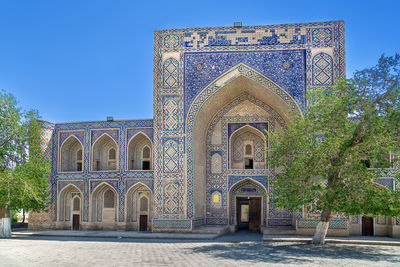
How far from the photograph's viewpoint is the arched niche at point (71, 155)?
61.6ft

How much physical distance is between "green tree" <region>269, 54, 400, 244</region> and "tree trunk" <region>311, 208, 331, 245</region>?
0.13 ft

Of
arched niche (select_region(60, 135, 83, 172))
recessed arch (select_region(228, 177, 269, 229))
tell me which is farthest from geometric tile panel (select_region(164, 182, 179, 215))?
arched niche (select_region(60, 135, 83, 172))

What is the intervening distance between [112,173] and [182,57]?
5.67 meters

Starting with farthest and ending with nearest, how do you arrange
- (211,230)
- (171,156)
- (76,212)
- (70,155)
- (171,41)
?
(70,155), (76,212), (171,41), (171,156), (211,230)

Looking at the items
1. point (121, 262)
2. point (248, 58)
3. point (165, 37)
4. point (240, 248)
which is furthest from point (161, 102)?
point (121, 262)

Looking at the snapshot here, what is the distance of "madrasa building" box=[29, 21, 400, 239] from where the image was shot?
15.9 m

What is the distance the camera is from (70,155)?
19.2 metres

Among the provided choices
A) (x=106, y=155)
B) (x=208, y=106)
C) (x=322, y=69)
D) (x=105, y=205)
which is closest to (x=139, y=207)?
(x=105, y=205)

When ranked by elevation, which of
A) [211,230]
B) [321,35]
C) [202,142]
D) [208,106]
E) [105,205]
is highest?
[321,35]

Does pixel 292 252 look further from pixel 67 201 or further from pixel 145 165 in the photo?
pixel 67 201

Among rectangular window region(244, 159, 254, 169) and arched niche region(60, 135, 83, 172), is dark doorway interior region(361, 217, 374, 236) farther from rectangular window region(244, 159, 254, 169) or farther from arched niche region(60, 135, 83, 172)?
arched niche region(60, 135, 83, 172)

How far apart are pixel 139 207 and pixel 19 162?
511 cm

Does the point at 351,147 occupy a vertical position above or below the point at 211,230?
above

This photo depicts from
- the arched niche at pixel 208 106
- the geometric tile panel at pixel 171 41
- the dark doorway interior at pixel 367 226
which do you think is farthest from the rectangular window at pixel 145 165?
the dark doorway interior at pixel 367 226
